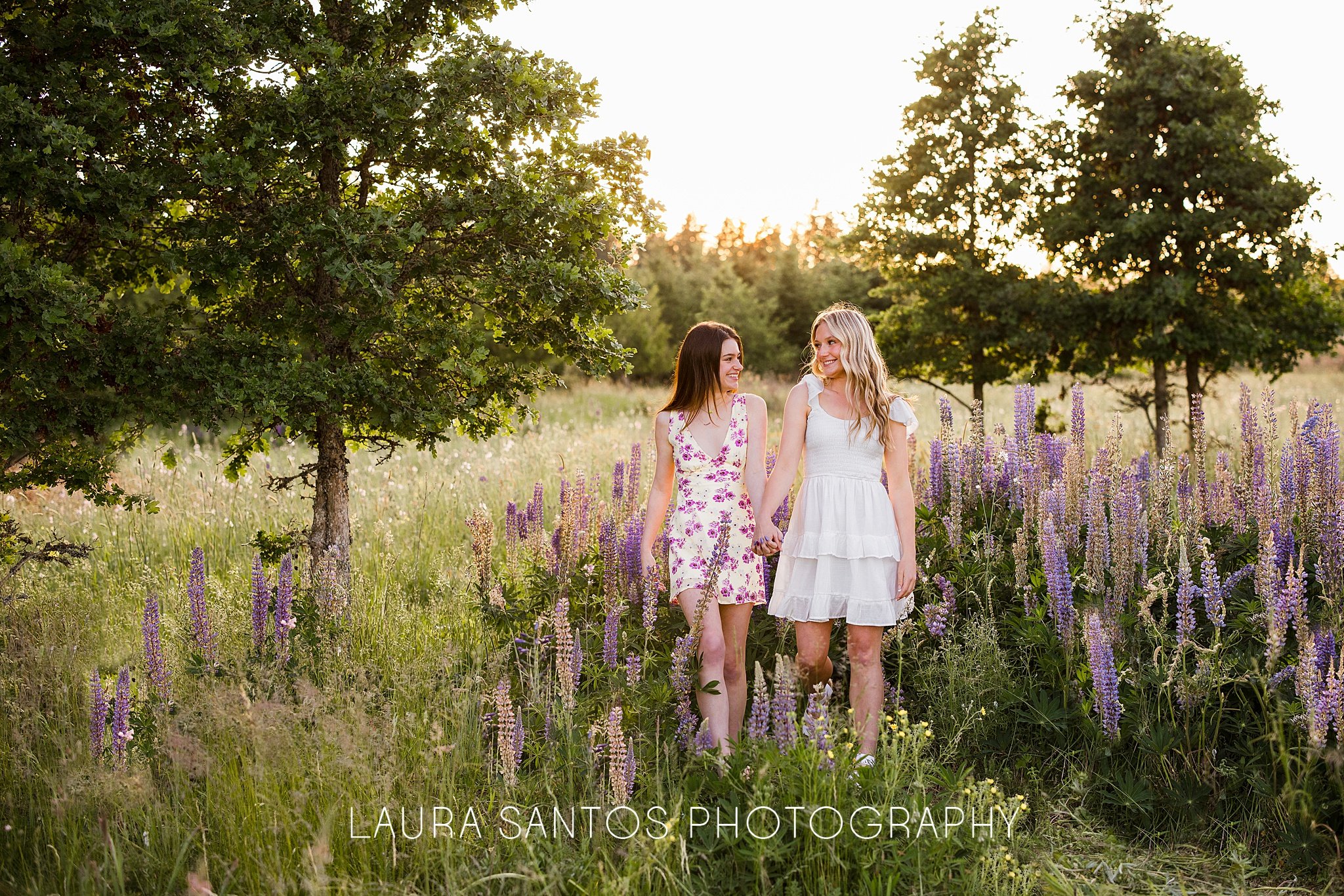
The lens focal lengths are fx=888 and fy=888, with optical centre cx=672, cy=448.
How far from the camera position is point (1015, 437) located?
6277mm

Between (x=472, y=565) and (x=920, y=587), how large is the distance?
122 inches

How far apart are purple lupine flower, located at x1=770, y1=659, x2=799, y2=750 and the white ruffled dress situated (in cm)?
86

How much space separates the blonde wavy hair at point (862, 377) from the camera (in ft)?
14.7

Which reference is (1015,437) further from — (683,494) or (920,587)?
(683,494)

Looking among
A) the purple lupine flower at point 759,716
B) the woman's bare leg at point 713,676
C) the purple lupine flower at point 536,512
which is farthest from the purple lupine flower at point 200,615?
the purple lupine flower at point 759,716

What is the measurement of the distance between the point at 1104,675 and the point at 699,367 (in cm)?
244

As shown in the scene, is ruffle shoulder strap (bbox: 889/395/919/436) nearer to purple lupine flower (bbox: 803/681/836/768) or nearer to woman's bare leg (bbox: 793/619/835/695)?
woman's bare leg (bbox: 793/619/835/695)

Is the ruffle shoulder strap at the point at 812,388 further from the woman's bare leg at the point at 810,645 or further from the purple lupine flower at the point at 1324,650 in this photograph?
the purple lupine flower at the point at 1324,650

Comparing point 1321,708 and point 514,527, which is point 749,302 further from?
point 1321,708

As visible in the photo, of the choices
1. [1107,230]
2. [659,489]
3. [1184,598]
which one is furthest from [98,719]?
[1107,230]

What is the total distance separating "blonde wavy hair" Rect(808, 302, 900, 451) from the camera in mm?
4473

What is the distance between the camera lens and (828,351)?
4.56m

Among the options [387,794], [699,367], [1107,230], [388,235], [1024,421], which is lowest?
[387,794]

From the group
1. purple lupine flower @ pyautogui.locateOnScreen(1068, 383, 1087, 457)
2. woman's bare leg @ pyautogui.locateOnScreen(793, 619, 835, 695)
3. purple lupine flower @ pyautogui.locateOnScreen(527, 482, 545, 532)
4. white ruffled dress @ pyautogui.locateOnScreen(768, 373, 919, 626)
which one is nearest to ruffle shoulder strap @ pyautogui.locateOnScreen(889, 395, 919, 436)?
white ruffled dress @ pyautogui.locateOnScreen(768, 373, 919, 626)
